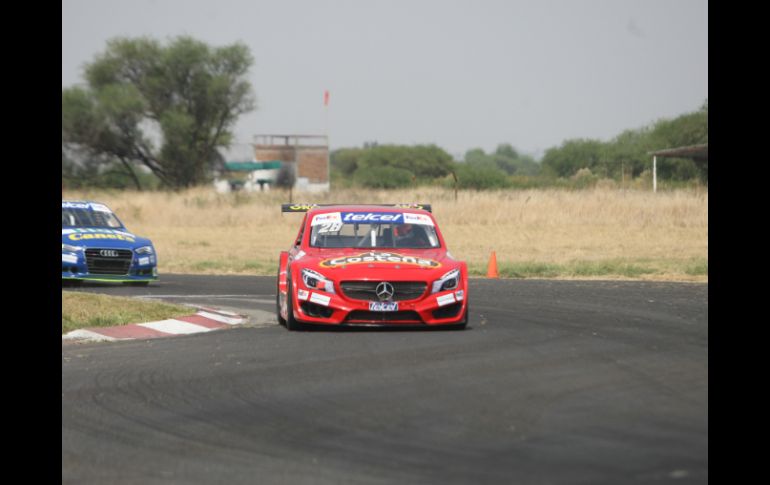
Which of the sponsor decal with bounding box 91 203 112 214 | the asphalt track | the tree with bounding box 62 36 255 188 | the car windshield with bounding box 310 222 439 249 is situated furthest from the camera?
the tree with bounding box 62 36 255 188

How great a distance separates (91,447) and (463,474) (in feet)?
7.08

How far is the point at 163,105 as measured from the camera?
2953 inches

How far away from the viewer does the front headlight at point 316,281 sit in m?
12.4

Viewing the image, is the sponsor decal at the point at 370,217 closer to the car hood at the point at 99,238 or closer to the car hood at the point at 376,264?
the car hood at the point at 376,264

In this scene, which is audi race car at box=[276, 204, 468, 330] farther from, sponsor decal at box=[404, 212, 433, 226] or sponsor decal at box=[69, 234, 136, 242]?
sponsor decal at box=[69, 234, 136, 242]

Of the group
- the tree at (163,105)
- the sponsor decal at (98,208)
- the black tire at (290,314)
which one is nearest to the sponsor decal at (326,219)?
the black tire at (290,314)

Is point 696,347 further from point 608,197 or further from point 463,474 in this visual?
point 608,197

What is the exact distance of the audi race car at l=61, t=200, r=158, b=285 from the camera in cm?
1933

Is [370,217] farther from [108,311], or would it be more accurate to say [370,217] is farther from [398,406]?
[398,406]

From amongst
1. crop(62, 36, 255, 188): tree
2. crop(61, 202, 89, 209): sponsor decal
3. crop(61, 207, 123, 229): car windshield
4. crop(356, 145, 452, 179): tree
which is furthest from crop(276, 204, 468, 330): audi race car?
crop(356, 145, 452, 179): tree

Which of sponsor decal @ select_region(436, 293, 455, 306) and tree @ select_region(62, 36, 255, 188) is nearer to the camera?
sponsor decal @ select_region(436, 293, 455, 306)

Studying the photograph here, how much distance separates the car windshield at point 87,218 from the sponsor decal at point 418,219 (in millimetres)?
8424

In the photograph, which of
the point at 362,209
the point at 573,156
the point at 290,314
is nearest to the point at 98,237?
the point at 362,209

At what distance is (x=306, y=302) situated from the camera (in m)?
12.5
